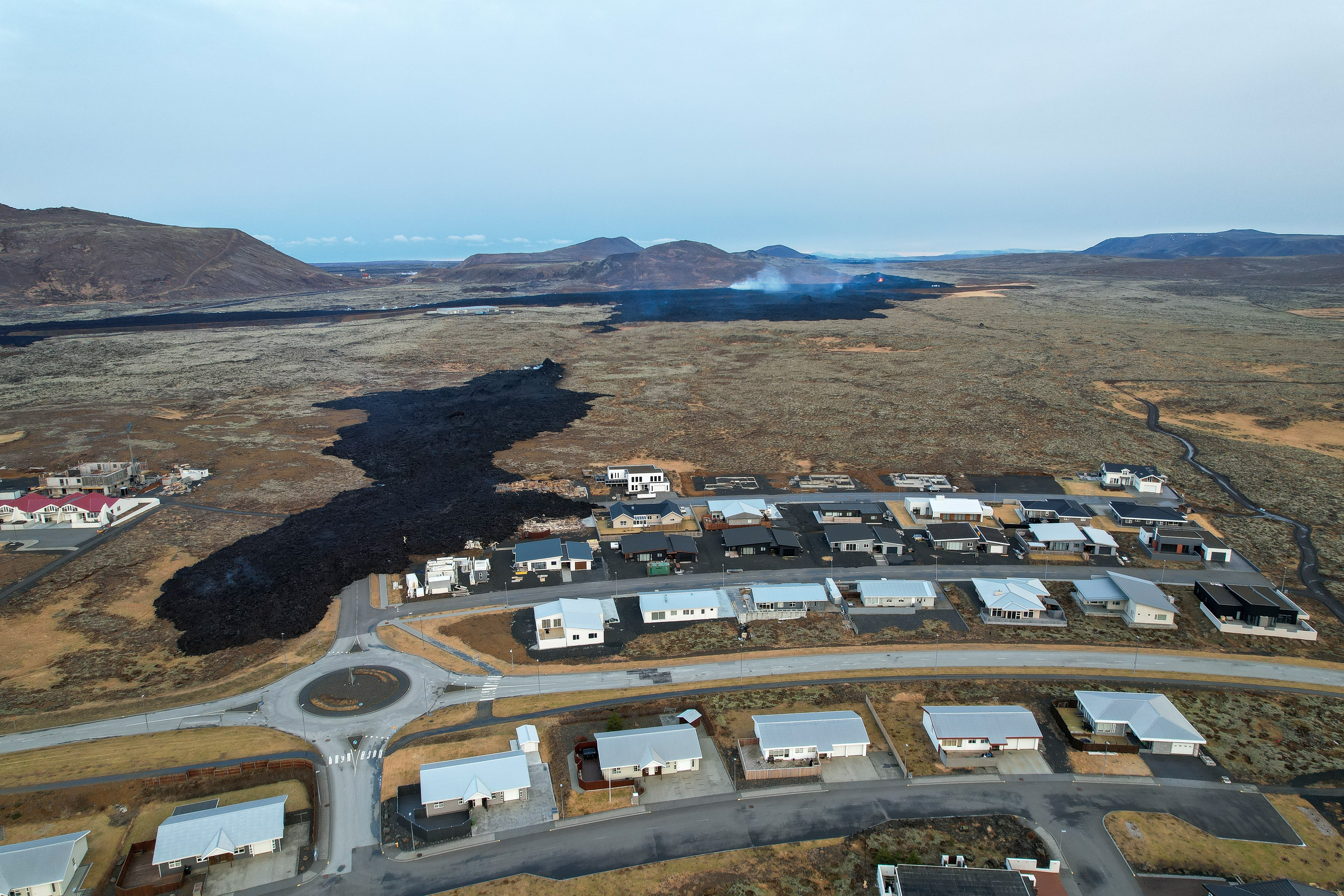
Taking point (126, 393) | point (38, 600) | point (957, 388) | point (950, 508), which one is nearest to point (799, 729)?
point (950, 508)

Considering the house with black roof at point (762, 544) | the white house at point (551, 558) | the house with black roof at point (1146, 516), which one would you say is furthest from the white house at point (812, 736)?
the house with black roof at point (1146, 516)

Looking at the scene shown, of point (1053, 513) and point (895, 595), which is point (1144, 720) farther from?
point (1053, 513)

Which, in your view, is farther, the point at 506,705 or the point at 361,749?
the point at 506,705

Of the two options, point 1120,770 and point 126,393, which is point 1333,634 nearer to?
point 1120,770

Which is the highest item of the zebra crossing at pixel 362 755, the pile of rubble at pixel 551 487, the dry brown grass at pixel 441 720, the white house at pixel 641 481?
the white house at pixel 641 481

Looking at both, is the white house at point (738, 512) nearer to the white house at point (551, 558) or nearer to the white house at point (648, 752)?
the white house at point (551, 558)
